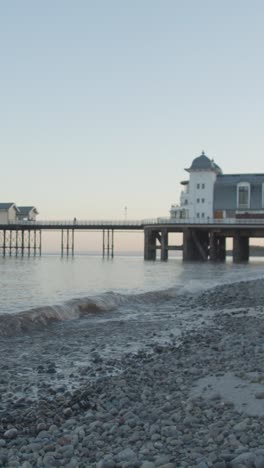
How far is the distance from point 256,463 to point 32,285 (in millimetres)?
23529

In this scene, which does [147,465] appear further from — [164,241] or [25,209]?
[25,209]

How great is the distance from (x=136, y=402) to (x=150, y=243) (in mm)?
52458

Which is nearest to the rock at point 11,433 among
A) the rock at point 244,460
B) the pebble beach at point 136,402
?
the pebble beach at point 136,402

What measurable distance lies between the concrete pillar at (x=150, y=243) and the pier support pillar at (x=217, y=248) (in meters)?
6.92

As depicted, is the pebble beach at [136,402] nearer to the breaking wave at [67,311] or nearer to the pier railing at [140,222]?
the breaking wave at [67,311]

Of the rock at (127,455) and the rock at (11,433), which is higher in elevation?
the rock at (127,455)

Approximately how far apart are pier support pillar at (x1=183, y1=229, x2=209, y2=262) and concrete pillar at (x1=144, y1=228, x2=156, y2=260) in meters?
5.15

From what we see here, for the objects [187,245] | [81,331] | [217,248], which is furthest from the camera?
[217,248]

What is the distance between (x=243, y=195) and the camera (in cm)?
5831

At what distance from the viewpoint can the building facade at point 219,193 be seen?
57938mm

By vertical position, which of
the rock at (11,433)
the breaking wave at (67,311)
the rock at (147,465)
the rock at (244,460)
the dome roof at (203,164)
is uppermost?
the dome roof at (203,164)

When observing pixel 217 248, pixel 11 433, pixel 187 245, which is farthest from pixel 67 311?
pixel 217 248

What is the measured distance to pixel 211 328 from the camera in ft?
40.0

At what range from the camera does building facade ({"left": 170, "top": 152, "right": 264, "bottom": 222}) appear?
57938mm
